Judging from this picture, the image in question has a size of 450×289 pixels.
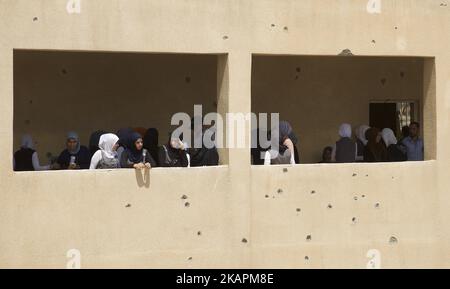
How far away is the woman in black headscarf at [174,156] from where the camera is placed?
11117 millimetres

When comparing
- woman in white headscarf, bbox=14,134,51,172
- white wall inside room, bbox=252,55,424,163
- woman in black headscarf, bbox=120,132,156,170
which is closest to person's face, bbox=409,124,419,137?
white wall inside room, bbox=252,55,424,163

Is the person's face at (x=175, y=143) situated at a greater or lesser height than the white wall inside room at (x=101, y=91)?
lesser

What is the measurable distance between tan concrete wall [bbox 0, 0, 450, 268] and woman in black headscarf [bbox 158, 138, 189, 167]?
0.82 ft

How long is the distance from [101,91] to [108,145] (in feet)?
7.25

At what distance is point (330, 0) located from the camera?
11.5 m

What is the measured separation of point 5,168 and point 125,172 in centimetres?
121

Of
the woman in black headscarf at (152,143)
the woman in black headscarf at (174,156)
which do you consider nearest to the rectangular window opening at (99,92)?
the woman in black headscarf at (152,143)

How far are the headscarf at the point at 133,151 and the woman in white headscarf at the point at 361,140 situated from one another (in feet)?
11.3

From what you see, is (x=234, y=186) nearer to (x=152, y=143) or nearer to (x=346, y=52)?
(x=152, y=143)

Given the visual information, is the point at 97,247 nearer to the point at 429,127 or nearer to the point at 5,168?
the point at 5,168

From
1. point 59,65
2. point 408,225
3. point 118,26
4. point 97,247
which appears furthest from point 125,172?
point 408,225

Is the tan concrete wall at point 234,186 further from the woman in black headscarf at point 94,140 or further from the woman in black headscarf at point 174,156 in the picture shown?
the woman in black headscarf at point 94,140

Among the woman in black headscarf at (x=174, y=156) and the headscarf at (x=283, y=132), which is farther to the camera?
the headscarf at (x=283, y=132)

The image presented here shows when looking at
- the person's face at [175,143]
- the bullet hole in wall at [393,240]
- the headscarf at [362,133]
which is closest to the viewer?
the person's face at [175,143]
